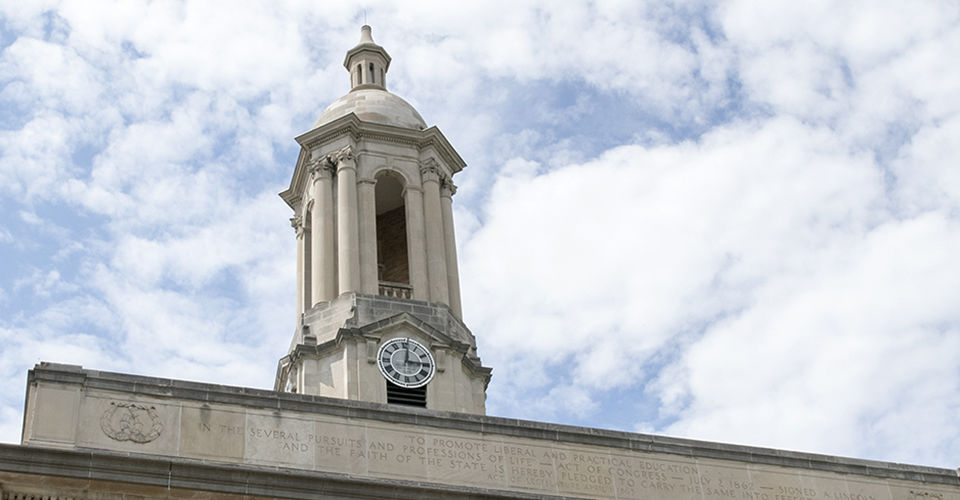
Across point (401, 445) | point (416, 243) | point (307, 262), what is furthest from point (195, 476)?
point (307, 262)

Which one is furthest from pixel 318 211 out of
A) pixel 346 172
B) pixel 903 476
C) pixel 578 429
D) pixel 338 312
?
pixel 903 476

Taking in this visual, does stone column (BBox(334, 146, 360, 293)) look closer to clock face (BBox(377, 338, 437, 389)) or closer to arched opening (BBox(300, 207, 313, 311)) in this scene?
arched opening (BBox(300, 207, 313, 311))

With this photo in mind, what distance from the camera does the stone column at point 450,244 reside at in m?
43.4

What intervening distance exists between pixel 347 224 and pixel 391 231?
16.7ft

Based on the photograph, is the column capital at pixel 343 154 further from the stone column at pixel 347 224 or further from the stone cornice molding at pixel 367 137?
the stone cornice molding at pixel 367 137

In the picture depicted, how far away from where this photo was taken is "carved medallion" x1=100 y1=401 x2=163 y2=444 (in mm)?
27391

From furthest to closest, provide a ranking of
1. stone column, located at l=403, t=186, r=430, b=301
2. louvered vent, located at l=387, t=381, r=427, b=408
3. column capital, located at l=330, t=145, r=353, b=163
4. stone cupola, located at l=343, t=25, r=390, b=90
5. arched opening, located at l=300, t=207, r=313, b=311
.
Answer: stone cupola, located at l=343, t=25, r=390, b=90 < column capital, located at l=330, t=145, r=353, b=163 < arched opening, located at l=300, t=207, r=313, b=311 < stone column, located at l=403, t=186, r=430, b=301 < louvered vent, located at l=387, t=381, r=427, b=408

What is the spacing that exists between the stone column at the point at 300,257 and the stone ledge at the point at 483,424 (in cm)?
1445

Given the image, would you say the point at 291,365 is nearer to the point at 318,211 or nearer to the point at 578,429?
the point at 318,211

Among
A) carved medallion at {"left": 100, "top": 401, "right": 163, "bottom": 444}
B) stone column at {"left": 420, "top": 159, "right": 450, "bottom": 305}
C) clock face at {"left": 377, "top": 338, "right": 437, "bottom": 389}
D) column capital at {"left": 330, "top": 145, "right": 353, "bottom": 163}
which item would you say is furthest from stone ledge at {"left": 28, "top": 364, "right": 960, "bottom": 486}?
column capital at {"left": 330, "top": 145, "right": 353, "bottom": 163}

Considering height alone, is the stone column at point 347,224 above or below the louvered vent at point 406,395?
above

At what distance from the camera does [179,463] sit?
26.5m

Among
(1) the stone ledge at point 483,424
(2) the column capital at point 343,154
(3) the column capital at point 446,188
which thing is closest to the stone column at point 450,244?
(3) the column capital at point 446,188

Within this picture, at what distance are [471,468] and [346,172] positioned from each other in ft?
55.0
